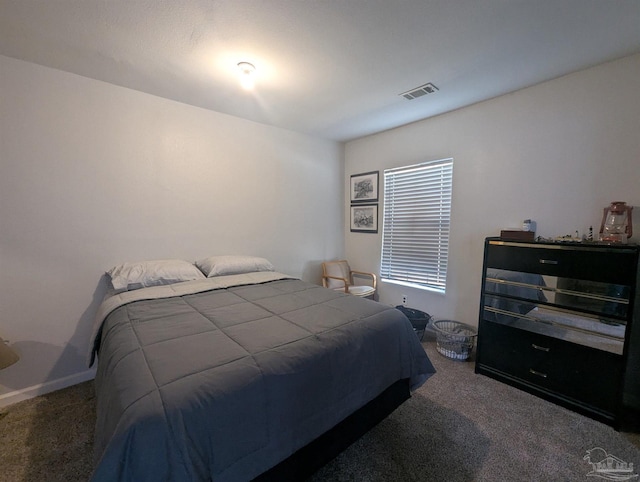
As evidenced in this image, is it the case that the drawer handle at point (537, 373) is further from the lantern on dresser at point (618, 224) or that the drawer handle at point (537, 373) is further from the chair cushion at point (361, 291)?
the chair cushion at point (361, 291)

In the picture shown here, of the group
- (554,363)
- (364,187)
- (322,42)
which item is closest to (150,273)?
(322,42)

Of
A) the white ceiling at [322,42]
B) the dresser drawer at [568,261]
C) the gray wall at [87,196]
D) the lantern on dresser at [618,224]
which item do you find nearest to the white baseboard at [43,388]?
the gray wall at [87,196]

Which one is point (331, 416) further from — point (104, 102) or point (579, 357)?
point (104, 102)

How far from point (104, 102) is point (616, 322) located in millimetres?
4461

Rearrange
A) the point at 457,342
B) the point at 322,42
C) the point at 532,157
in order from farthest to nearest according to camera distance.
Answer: the point at 457,342 < the point at 532,157 < the point at 322,42

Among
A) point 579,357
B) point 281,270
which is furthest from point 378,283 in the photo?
point 579,357

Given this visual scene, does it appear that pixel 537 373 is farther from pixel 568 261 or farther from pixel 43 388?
pixel 43 388

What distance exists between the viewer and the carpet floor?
1.48m

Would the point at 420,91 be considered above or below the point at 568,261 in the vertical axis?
above

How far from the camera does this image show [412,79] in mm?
2299

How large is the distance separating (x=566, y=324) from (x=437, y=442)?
138 centimetres

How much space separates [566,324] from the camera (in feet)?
6.61

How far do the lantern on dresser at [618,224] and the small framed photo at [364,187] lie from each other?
2.37m

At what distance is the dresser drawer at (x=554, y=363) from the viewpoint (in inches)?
72.5
